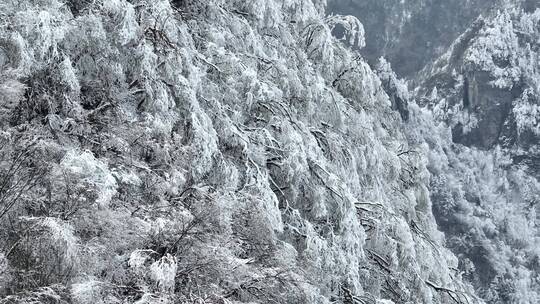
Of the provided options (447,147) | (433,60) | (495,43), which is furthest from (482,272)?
(433,60)

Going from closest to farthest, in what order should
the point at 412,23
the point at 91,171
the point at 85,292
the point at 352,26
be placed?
the point at 85,292 < the point at 91,171 < the point at 352,26 < the point at 412,23

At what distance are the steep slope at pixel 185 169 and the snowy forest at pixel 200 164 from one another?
18 mm

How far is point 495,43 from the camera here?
466 feet

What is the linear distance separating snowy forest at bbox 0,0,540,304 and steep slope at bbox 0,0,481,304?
0.02 metres

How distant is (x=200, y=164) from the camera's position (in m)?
6.47

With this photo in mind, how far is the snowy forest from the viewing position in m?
4.83

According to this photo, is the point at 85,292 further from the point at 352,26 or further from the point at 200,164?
the point at 352,26

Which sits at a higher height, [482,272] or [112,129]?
[112,129]

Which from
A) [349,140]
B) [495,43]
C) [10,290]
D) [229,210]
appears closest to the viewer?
[10,290]

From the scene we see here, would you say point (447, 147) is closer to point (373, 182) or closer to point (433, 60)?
point (433, 60)

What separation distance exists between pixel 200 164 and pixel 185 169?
166 millimetres

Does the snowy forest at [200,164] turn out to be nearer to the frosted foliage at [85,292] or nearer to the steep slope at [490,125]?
the frosted foliage at [85,292]

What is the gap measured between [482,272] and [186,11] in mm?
91564

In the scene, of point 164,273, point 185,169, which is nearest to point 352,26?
point 185,169
